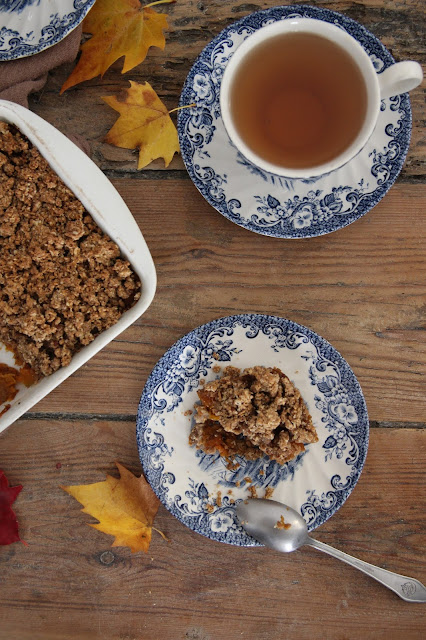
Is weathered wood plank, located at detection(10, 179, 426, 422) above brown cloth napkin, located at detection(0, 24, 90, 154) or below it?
below

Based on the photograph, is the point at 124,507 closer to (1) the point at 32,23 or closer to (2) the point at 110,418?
(2) the point at 110,418

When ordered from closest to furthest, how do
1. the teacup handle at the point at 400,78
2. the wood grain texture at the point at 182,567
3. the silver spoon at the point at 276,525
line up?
the teacup handle at the point at 400,78 < the silver spoon at the point at 276,525 < the wood grain texture at the point at 182,567

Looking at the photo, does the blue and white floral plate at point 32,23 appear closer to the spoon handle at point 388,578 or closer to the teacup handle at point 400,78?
the teacup handle at point 400,78

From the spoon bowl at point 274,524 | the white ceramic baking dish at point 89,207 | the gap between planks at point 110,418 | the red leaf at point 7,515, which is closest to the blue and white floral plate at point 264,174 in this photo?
the white ceramic baking dish at point 89,207

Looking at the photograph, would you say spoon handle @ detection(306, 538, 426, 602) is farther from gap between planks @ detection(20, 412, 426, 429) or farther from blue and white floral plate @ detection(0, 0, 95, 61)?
blue and white floral plate @ detection(0, 0, 95, 61)

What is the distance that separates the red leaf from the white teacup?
92cm

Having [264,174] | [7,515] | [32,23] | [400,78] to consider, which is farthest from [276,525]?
[32,23]

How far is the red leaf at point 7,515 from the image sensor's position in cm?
129

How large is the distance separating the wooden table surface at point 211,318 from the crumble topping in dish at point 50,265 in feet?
0.69

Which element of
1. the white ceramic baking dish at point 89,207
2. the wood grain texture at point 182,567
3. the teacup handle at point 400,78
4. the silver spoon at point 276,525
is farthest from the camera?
the wood grain texture at point 182,567

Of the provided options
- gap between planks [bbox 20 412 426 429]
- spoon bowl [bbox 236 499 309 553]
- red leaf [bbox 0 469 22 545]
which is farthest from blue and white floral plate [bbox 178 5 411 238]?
red leaf [bbox 0 469 22 545]

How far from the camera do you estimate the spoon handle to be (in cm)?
121

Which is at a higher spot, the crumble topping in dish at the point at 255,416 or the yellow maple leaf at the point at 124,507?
the crumble topping in dish at the point at 255,416

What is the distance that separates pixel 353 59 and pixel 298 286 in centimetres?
48
